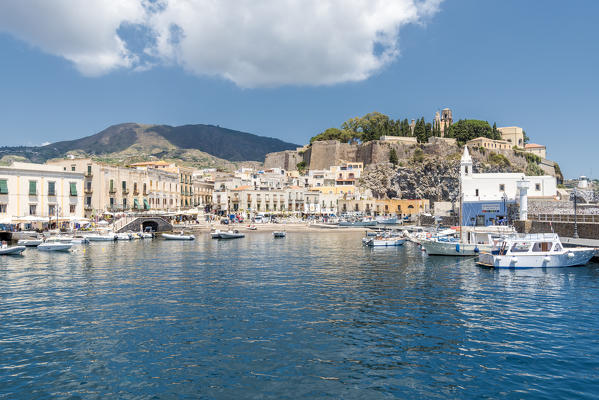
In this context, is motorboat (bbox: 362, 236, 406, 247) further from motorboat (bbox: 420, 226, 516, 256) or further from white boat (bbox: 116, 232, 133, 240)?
white boat (bbox: 116, 232, 133, 240)

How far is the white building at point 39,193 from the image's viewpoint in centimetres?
5125

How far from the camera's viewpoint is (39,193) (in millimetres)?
54062

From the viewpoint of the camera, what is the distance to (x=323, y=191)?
102 metres

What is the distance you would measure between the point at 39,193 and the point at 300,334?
52351 mm

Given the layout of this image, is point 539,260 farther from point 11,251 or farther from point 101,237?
point 101,237

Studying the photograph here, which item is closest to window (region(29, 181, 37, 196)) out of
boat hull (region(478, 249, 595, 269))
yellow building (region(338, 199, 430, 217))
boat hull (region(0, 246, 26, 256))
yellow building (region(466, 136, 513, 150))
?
boat hull (region(0, 246, 26, 256))

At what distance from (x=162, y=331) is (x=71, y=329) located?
144 inches

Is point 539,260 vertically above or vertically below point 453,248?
below

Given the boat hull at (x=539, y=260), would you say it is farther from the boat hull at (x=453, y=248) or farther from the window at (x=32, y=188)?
the window at (x=32, y=188)

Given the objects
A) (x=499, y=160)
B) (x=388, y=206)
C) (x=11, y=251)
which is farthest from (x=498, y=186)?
(x=11, y=251)

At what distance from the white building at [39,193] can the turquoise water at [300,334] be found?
2844 cm

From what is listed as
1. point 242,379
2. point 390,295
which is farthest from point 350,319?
point 242,379

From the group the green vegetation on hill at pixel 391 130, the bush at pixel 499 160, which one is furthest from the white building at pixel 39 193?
the bush at pixel 499 160

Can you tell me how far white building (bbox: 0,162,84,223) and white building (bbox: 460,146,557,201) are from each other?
182 feet
